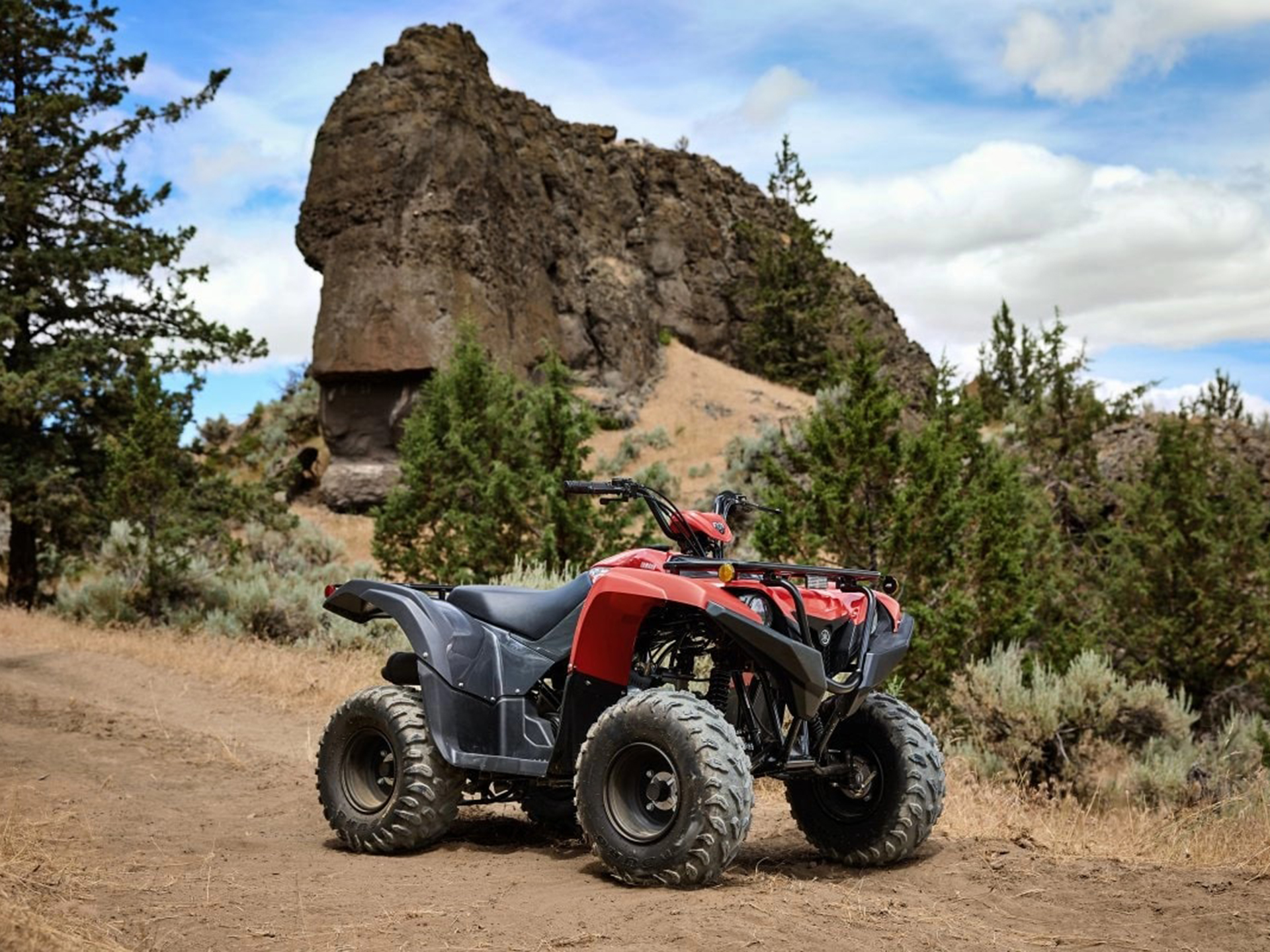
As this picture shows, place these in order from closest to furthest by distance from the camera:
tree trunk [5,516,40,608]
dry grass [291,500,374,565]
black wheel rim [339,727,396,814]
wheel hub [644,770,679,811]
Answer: wheel hub [644,770,679,811], black wheel rim [339,727,396,814], tree trunk [5,516,40,608], dry grass [291,500,374,565]

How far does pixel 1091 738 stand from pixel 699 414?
2830 cm

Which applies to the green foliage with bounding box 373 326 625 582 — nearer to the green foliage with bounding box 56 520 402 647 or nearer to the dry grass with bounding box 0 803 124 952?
the green foliage with bounding box 56 520 402 647

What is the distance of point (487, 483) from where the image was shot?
63.2ft

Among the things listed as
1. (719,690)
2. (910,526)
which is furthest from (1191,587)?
(719,690)

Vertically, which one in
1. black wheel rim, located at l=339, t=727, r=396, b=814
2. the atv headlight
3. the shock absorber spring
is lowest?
black wheel rim, located at l=339, t=727, r=396, b=814

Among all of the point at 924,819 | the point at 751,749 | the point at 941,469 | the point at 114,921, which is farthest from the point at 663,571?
the point at 941,469

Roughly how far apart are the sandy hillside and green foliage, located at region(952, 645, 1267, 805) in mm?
18505

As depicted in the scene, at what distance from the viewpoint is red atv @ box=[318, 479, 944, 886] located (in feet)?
17.3

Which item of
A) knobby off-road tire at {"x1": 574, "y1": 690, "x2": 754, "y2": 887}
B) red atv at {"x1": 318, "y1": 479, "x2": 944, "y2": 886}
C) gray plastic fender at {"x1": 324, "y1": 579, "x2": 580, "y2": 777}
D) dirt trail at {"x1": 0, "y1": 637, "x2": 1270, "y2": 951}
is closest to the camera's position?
dirt trail at {"x1": 0, "y1": 637, "x2": 1270, "y2": 951}

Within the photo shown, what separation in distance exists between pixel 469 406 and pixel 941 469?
10264 millimetres

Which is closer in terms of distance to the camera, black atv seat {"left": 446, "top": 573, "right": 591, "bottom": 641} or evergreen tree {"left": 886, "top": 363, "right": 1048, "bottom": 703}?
black atv seat {"left": 446, "top": 573, "right": 591, "bottom": 641}

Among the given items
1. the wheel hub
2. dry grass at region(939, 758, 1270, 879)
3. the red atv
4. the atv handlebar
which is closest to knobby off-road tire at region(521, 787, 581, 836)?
the red atv

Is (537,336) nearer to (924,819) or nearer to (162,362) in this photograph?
(162,362)

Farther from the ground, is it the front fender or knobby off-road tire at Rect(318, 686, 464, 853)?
the front fender
